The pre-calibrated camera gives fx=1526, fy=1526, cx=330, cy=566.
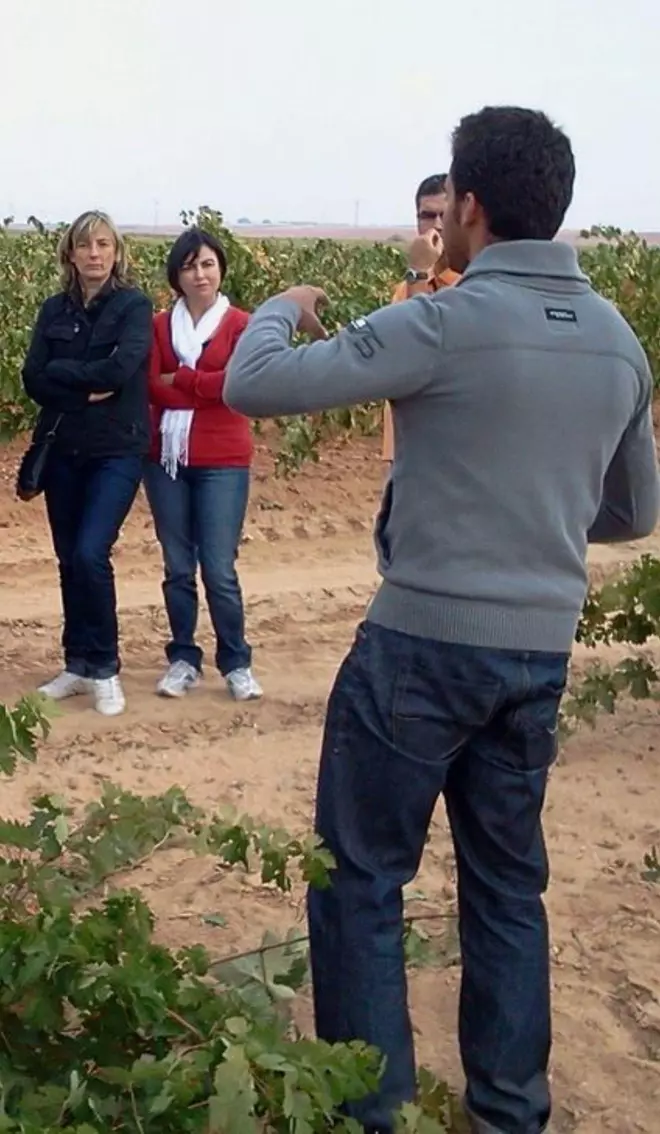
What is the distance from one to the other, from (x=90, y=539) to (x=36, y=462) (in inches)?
13.3

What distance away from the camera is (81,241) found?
5.29m

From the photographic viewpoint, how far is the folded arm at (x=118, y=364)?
17.3 ft

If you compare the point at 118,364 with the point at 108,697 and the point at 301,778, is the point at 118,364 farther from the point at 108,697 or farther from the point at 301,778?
the point at 301,778

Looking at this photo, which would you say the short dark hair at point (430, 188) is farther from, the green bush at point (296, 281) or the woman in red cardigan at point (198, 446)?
the green bush at point (296, 281)

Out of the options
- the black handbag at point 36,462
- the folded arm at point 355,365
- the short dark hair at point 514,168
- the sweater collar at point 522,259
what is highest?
the short dark hair at point 514,168

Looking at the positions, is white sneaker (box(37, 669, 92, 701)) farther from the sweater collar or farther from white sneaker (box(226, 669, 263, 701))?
the sweater collar

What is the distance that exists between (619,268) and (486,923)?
10.4m

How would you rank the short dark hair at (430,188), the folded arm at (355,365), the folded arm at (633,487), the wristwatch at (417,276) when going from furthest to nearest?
1. the short dark hair at (430,188)
2. the wristwatch at (417,276)
3. the folded arm at (633,487)
4. the folded arm at (355,365)

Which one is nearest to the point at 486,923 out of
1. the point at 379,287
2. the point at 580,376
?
the point at 580,376

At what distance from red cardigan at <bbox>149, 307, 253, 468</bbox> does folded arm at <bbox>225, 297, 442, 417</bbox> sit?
2904 mm

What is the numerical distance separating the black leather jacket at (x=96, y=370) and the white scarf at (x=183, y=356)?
0.31 feet

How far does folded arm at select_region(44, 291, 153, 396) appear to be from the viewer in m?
5.26

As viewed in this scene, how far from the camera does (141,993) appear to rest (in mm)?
2422

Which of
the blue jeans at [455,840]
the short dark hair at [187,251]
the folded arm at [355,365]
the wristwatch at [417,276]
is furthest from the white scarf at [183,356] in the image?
the folded arm at [355,365]
